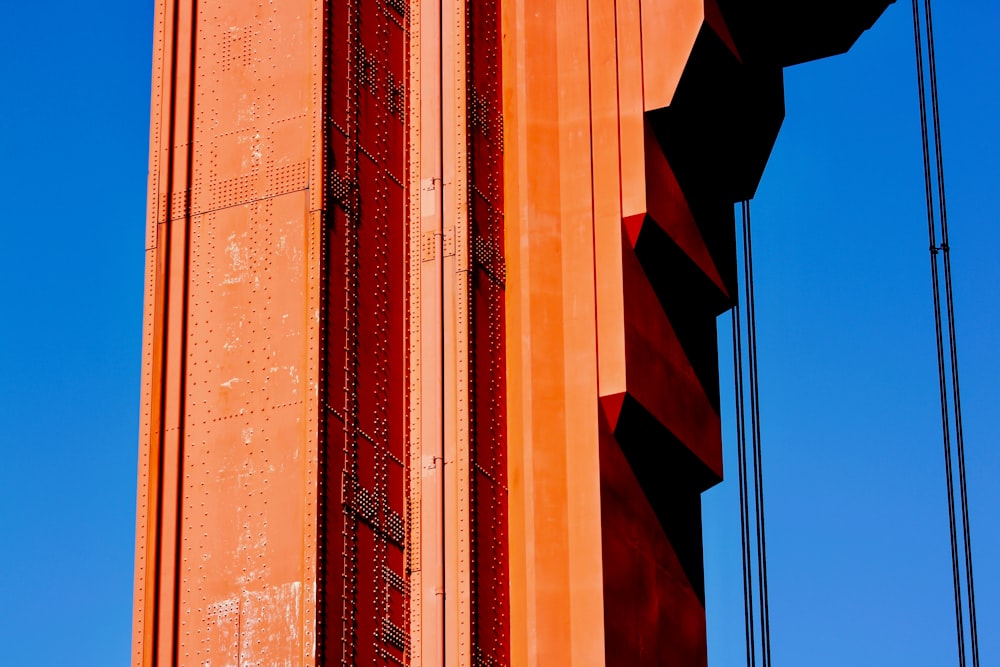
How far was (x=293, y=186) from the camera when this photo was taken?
1964cm

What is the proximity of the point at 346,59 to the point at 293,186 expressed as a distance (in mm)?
1500

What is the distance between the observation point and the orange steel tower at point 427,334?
18.9 m

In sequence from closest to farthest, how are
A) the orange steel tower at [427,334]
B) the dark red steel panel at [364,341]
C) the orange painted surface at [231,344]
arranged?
1. the orange painted surface at [231,344]
2. the dark red steel panel at [364,341]
3. the orange steel tower at [427,334]

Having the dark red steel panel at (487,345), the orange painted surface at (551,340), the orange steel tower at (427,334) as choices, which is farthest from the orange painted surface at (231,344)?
the orange painted surface at (551,340)

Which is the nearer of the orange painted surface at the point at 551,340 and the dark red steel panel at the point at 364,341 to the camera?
the dark red steel panel at the point at 364,341

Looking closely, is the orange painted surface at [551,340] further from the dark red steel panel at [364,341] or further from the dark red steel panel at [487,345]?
the dark red steel panel at [364,341]

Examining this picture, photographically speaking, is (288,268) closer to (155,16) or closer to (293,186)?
(293,186)

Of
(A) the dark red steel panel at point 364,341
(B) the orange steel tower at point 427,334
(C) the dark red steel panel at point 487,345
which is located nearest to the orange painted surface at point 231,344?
(B) the orange steel tower at point 427,334

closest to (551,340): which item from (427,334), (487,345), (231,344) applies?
(487,345)

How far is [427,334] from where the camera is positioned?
20.3 meters

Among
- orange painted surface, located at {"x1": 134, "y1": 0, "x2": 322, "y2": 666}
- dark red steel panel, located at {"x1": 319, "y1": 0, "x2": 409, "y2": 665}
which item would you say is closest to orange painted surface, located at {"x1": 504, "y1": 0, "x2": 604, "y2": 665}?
dark red steel panel, located at {"x1": 319, "y1": 0, "x2": 409, "y2": 665}

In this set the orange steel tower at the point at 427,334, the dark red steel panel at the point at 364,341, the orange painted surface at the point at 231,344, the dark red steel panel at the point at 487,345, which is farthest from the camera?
the dark red steel panel at the point at 487,345

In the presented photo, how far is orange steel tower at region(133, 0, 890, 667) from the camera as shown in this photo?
62.0 ft

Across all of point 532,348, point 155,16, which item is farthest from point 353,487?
point 155,16
